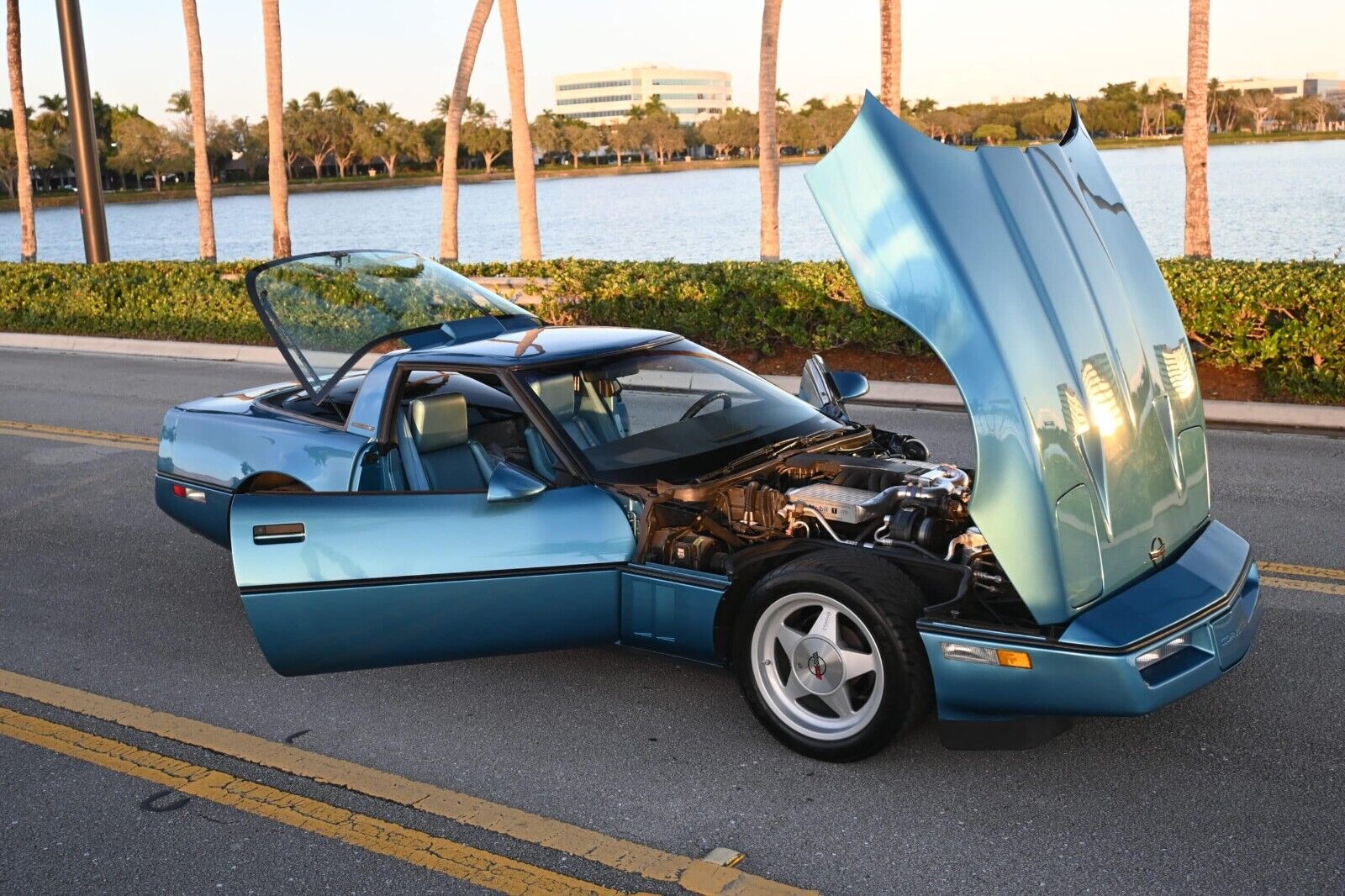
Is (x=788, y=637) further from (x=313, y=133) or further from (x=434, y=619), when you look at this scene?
(x=313, y=133)

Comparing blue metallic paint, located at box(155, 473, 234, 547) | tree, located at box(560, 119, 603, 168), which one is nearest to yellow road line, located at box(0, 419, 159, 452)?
blue metallic paint, located at box(155, 473, 234, 547)

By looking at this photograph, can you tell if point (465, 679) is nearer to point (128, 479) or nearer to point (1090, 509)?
point (1090, 509)

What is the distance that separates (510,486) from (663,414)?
1.00 m

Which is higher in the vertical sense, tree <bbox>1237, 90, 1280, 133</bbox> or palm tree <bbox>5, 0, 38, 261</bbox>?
tree <bbox>1237, 90, 1280, 133</bbox>

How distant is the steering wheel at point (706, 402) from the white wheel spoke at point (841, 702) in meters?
1.55

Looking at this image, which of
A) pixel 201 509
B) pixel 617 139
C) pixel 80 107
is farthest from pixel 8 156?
pixel 201 509

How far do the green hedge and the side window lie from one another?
26.2 feet

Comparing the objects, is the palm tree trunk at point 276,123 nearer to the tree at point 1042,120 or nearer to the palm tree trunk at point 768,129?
the palm tree trunk at point 768,129

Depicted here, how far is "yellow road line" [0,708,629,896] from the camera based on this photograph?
4.00 metres

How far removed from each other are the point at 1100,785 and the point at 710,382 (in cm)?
242

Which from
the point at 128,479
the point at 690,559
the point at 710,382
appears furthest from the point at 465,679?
the point at 128,479

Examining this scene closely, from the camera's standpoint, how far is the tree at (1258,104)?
108 metres

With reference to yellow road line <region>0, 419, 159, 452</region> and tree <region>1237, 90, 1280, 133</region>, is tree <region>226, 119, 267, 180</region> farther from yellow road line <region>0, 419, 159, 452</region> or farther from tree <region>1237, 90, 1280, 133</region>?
yellow road line <region>0, 419, 159, 452</region>

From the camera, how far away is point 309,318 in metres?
6.66
